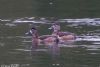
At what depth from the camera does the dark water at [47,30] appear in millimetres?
18891

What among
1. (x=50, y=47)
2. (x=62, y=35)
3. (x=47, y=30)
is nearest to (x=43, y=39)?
(x=62, y=35)

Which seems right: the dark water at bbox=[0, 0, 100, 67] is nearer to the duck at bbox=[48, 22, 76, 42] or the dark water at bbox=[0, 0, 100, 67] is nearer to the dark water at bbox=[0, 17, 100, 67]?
the dark water at bbox=[0, 17, 100, 67]

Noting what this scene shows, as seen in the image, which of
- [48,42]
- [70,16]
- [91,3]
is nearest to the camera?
[48,42]

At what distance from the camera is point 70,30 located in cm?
2589

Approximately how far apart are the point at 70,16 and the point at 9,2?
9.09 meters

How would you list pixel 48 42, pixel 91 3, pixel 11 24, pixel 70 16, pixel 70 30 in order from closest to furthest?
pixel 48 42, pixel 70 30, pixel 11 24, pixel 70 16, pixel 91 3

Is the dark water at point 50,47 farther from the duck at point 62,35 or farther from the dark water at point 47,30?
the duck at point 62,35

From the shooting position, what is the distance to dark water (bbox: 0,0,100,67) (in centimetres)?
1889

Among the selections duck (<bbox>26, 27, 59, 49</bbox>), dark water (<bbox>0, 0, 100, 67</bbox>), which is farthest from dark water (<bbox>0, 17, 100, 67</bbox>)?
duck (<bbox>26, 27, 59, 49</bbox>)

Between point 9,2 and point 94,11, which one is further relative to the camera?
point 9,2

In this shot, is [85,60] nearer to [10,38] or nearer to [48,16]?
[10,38]

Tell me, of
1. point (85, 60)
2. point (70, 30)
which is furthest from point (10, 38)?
point (85, 60)

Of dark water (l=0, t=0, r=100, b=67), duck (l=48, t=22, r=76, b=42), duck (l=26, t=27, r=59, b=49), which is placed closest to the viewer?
dark water (l=0, t=0, r=100, b=67)

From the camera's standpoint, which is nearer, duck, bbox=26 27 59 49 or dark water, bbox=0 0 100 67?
dark water, bbox=0 0 100 67
